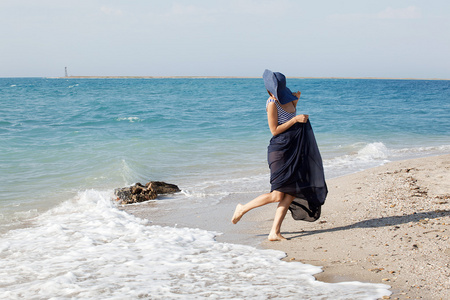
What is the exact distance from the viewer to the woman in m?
4.52

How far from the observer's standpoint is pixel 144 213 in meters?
6.25

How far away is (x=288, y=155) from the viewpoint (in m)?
4.56

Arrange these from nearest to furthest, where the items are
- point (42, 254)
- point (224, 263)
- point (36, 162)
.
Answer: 1. point (224, 263)
2. point (42, 254)
3. point (36, 162)

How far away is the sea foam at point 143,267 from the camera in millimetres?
3330

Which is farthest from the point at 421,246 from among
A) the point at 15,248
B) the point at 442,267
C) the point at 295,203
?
the point at 15,248

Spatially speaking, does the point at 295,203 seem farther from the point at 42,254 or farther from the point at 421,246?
the point at 42,254

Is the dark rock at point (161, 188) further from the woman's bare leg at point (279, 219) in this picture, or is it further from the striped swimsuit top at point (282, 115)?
the striped swimsuit top at point (282, 115)

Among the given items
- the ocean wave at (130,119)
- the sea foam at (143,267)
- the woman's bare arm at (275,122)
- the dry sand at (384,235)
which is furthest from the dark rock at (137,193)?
the ocean wave at (130,119)

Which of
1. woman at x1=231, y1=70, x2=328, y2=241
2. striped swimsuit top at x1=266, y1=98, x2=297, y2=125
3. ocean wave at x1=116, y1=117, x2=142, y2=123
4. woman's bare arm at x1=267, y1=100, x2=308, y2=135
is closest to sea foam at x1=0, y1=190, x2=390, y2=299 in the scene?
woman at x1=231, y1=70, x2=328, y2=241

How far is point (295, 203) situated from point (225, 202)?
208 cm

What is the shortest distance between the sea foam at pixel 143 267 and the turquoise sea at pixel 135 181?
0.04 feet

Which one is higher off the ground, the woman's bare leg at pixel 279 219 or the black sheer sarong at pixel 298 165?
the black sheer sarong at pixel 298 165

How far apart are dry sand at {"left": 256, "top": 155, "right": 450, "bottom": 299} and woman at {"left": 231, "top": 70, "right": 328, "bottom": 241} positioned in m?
0.48

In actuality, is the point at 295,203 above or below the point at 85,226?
above
